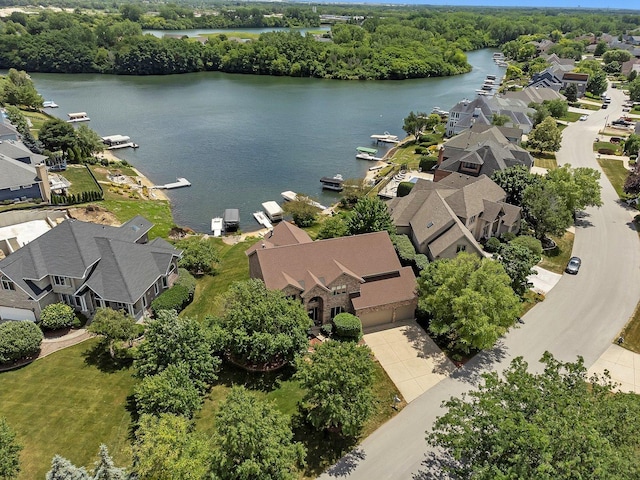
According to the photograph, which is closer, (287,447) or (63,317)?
(287,447)

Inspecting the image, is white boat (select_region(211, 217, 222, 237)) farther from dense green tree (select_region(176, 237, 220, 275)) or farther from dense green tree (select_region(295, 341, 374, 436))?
dense green tree (select_region(295, 341, 374, 436))

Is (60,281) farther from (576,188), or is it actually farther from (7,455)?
(576,188)

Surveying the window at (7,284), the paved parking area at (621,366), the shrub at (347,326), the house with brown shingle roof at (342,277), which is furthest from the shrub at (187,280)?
the paved parking area at (621,366)

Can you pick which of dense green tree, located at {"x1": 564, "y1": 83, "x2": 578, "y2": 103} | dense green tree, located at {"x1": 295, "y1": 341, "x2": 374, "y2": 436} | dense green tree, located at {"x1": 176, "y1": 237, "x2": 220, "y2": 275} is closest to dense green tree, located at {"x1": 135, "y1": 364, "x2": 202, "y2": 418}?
dense green tree, located at {"x1": 295, "y1": 341, "x2": 374, "y2": 436}

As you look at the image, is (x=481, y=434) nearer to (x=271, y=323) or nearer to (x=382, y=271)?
(x=271, y=323)

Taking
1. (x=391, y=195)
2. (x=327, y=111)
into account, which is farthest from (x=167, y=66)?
(x=391, y=195)

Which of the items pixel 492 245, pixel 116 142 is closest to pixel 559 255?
pixel 492 245

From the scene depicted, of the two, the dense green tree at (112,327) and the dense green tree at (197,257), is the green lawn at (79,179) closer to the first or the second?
the dense green tree at (197,257)
